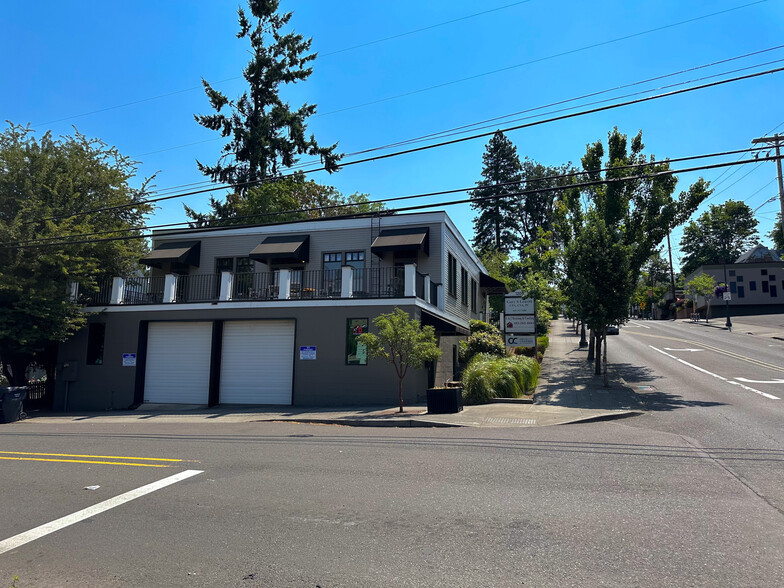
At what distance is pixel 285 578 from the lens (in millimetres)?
3975

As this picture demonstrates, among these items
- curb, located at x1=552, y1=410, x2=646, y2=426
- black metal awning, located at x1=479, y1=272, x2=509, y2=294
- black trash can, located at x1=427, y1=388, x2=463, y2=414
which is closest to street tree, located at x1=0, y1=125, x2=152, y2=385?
black trash can, located at x1=427, y1=388, x2=463, y2=414

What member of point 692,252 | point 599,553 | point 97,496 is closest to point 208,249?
point 97,496

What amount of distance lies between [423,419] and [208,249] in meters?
14.3

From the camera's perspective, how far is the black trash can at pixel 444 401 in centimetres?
1387

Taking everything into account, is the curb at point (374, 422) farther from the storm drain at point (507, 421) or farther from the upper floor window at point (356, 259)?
the upper floor window at point (356, 259)

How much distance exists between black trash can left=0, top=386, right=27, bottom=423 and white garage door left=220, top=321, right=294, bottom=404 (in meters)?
6.32

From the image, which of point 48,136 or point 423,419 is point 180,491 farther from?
point 48,136

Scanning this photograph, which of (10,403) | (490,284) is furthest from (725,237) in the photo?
(10,403)

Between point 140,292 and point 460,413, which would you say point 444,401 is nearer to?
point 460,413

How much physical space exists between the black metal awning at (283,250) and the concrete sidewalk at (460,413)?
6010 mm

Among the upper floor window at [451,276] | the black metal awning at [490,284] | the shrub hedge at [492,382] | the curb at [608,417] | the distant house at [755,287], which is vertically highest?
the distant house at [755,287]

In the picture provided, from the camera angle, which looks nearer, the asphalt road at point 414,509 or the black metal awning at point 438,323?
the asphalt road at point 414,509

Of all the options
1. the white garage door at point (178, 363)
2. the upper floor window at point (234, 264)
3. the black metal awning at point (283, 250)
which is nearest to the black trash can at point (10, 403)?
the white garage door at point (178, 363)

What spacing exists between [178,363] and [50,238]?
6.27 m
